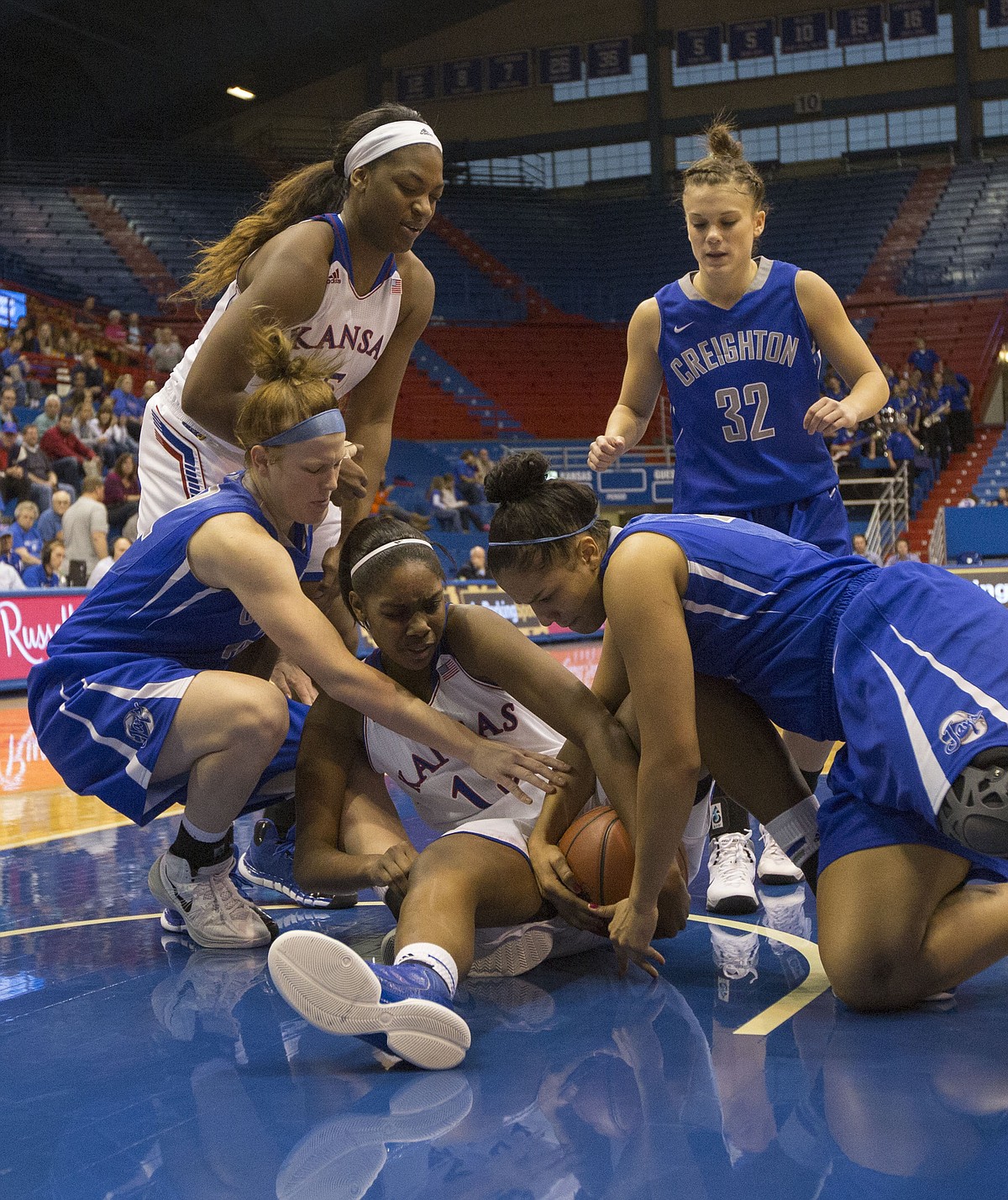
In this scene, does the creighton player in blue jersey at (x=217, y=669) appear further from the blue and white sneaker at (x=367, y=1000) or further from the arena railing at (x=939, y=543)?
the arena railing at (x=939, y=543)

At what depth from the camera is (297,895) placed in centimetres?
347

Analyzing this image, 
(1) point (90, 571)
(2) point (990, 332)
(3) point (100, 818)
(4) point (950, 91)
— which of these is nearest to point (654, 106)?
(4) point (950, 91)

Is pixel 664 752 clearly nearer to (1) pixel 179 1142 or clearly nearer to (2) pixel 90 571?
(1) pixel 179 1142

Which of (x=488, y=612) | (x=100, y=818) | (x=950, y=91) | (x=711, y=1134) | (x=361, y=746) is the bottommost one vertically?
(x=100, y=818)

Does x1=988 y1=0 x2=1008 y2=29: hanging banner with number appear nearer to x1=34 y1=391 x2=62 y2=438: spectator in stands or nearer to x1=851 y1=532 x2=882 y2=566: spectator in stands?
x1=851 y1=532 x2=882 y2=566: spectator in stands

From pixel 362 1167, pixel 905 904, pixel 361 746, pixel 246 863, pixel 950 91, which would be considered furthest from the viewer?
pixel 950 91

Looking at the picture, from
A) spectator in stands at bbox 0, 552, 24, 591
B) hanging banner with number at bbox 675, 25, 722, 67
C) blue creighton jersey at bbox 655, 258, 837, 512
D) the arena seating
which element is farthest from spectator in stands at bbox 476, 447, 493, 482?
blue creighton jersey at bbox 655, 258, 837, 512

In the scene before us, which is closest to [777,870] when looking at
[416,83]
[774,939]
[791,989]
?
[774,939]

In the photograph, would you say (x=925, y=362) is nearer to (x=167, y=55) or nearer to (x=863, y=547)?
(x=863, y=547)

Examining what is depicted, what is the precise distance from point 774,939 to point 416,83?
90.3 feet

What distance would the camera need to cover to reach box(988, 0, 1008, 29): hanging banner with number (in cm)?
2519

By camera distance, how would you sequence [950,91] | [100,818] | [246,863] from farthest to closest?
[950,91] < [100,818] < [246,863]

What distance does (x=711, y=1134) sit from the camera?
184 centimetres

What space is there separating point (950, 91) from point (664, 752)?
27.0 metres
